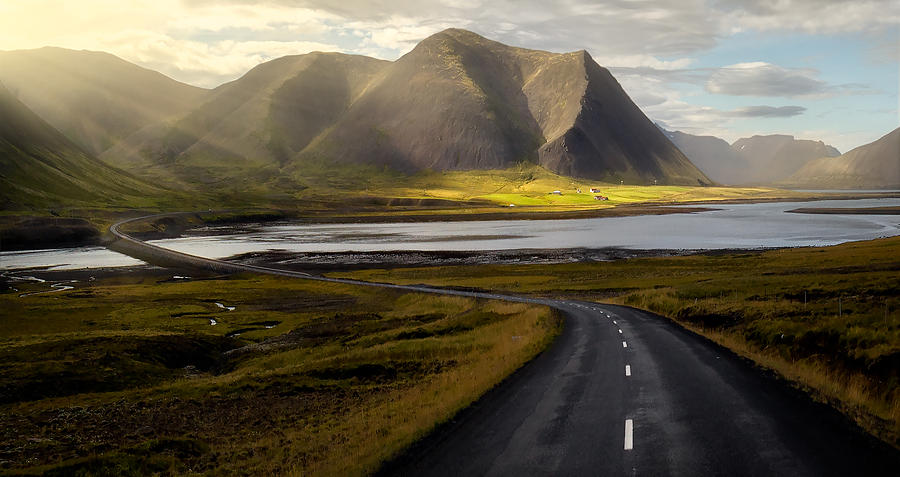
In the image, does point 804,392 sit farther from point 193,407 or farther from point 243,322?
point 243,322

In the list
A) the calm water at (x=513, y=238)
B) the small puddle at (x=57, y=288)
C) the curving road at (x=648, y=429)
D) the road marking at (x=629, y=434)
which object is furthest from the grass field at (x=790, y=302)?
the small puddle at (x=57, y=288)

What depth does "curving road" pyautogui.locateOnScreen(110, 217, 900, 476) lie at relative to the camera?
13.7 m

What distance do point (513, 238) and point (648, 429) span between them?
14124 cm

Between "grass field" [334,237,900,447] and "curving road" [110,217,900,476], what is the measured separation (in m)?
1.69

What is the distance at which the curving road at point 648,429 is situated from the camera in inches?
539

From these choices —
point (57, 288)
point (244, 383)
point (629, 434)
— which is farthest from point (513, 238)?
point (629, 434)

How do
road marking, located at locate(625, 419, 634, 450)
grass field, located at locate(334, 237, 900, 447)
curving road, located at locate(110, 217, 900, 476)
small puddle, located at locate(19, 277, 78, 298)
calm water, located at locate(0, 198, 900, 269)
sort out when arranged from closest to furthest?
curving road, located at locate(110, 217, 900, 476), road marking, located at locate(625, 419, 634, 450), grass field, located at locate(334, 237, 900, 447), small puddle, located at locate(19, 277, 78, 298), calm water, located at locate(0, 198, 900, 269)

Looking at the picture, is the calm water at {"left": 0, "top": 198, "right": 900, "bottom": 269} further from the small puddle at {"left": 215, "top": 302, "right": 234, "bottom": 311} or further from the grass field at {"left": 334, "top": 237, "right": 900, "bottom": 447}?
the small puddle at {"left": 215, "top": 302, "right": 234, "bottom": 311}

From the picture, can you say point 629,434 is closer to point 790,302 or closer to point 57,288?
point 790,302

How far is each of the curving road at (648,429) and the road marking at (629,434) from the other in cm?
3

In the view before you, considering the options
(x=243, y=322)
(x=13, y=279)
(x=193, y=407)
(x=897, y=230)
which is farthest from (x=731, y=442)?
(x=897, y=230)

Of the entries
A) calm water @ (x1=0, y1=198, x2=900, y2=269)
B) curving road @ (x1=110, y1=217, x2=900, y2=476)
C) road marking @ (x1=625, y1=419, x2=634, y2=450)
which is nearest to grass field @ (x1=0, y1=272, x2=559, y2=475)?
curving road @ (x1=110, y1=217, x2=900, y2=476)

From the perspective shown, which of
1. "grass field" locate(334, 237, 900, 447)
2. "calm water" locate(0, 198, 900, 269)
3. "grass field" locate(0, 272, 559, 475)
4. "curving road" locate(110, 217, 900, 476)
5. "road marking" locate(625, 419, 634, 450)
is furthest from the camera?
"calm water" locate(0, 198, 900, 269)

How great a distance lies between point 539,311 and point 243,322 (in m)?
Result: 28.8
